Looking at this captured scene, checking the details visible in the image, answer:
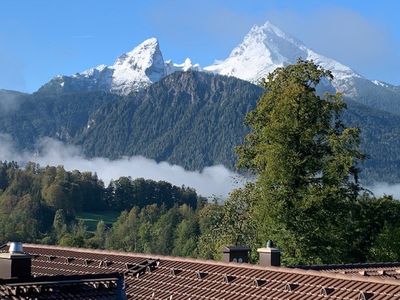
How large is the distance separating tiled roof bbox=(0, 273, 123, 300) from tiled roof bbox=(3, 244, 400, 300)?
20.6ft

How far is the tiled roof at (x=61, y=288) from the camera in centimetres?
1275

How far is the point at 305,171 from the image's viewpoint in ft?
121

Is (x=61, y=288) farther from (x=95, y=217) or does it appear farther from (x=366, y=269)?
(x=95, y=217)

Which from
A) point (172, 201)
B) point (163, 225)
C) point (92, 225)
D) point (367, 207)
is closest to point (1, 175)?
point (92, 225)

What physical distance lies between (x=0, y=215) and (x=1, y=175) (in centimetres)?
4377

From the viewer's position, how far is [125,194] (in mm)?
190250

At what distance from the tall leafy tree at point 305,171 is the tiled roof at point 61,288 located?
22.4 metres

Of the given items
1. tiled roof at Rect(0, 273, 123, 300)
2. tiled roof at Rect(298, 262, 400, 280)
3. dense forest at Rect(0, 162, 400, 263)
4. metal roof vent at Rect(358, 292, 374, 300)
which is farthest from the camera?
dense forest at Rect(0, 162, 400, 263)

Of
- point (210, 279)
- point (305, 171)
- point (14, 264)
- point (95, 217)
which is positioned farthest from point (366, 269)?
point (95, 217)

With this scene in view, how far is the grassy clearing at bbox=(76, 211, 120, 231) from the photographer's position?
6648 inches

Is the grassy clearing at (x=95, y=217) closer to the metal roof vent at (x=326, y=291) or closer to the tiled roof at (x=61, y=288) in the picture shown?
the metal roof vent at (x=326, y=291)

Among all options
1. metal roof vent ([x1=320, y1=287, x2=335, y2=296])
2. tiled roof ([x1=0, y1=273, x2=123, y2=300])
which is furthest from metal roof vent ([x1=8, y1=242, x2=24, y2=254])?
metal roof vent ([x1=320, y1=287, x2=335, y2=296])

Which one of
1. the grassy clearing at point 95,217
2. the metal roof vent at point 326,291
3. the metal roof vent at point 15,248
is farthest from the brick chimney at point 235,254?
the grassy clearing at point 95,217

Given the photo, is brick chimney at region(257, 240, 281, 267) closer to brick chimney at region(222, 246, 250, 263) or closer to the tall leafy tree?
brick chimney at region(222, 246, 250, 263)
